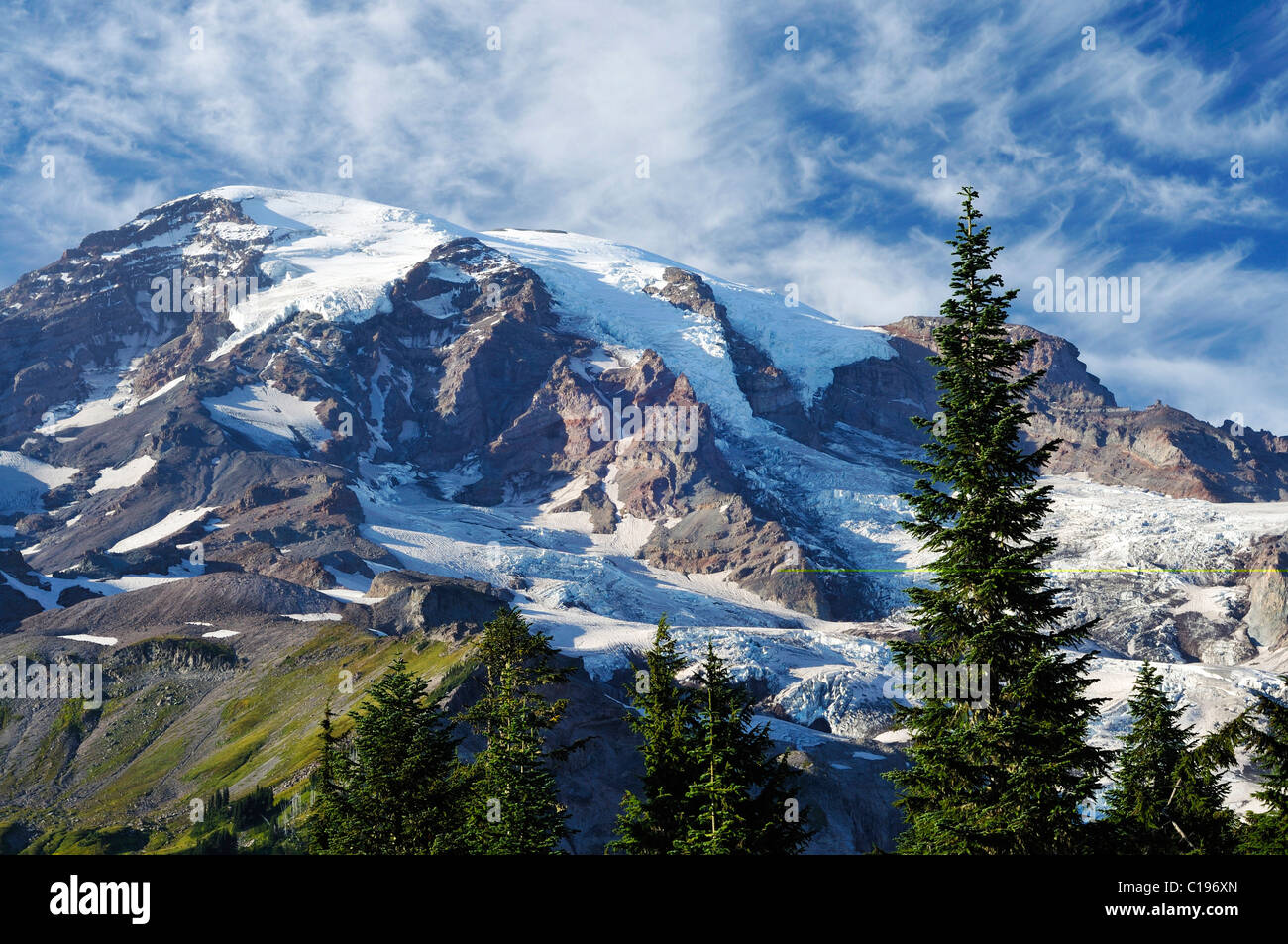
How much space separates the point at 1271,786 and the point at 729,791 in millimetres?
13585

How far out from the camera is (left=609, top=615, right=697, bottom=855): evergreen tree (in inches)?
1164

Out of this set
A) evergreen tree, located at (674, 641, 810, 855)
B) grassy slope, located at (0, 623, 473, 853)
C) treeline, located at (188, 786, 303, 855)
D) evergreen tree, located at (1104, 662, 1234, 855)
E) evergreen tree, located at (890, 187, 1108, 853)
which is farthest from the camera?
grassy slope, located at (0, 623, 473, 853)

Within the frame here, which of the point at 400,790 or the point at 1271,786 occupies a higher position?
the point at 1271,786

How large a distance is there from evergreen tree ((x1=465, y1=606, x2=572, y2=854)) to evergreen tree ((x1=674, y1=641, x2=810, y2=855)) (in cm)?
593

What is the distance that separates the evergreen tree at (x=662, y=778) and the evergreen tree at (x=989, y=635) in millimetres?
8299

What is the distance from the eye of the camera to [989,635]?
20.9 metres

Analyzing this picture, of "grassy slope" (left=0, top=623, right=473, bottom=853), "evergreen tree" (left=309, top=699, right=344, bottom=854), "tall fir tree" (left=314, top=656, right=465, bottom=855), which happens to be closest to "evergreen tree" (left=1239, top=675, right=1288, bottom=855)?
"tall fir tree" (left=314, top=656, right=465, bottom=855)

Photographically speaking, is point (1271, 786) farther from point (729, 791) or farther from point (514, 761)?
point (514, 761)

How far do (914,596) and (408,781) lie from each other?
19484 mm

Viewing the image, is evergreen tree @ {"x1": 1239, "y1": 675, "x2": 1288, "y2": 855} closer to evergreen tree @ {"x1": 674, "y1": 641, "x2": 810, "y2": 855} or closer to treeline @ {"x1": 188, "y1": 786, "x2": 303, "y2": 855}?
evergreen tree @ {"x1": 674, "y1": 641, "x2": 810, "y2": 855}

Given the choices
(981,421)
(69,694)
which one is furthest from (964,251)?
(69,694)

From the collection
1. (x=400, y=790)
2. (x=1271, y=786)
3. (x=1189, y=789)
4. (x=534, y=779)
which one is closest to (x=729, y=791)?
(x=534, y=779)

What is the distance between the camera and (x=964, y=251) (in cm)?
2342
